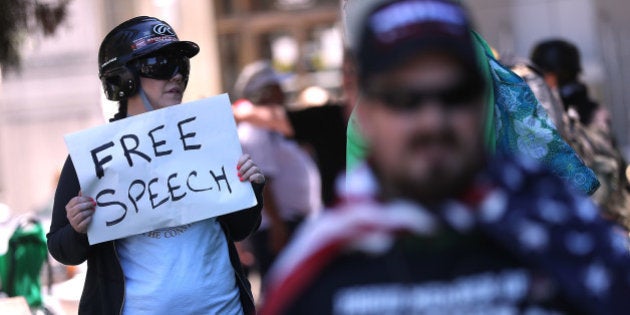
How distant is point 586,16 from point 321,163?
6911 mm

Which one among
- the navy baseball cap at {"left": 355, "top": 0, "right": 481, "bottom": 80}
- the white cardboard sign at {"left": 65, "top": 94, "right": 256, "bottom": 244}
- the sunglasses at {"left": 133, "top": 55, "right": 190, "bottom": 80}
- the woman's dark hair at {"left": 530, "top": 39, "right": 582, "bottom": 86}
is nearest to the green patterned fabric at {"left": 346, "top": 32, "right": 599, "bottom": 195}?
the white cardboard sign at {"left": 65, "top": 94, "right": 256, "bottom": 244}

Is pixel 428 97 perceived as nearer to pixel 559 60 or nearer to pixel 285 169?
pixel 559 60

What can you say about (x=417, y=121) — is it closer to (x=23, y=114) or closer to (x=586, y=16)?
(x=586, y=16)

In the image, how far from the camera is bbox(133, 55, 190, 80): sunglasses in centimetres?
370

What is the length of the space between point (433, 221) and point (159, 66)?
2062 mm

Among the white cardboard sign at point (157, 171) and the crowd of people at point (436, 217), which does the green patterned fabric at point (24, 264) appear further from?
the crowd of people at point (436, 217)

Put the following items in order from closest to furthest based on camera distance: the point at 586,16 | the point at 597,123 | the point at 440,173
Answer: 1. the point at 440,173
2. the point at 597,123
3. the point at 586,16

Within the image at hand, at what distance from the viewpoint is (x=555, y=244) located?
1.82 metres

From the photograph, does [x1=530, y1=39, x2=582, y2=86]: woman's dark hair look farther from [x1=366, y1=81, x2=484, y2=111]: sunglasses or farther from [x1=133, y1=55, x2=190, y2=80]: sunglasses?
[x1=366, y1=81, x2=484, y2=111]: sunglasses

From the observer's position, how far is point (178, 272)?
11.6 ft

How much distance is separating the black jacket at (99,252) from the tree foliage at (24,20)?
6.38ft

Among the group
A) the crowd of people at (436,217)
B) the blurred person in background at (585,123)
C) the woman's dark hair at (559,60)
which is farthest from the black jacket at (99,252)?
the woman's dark hair at (559,60)

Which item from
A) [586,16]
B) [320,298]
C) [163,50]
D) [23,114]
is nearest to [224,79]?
[23,114]

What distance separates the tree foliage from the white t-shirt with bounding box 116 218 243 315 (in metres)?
2.17
